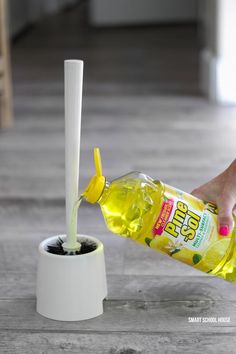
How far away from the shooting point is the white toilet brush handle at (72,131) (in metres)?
1.26

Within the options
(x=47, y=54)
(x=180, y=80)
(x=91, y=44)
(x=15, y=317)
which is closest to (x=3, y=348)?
(x=15, y=317)

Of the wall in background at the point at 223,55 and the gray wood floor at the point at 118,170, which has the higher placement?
the wall in background at the point at 223,55

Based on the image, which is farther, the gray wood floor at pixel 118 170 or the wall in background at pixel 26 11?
the wall in background at pixel 26 11

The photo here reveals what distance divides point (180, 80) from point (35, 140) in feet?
4.19

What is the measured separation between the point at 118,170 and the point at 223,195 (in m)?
0.99

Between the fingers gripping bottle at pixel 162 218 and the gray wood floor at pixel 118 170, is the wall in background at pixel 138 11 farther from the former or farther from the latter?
the fingers gripping bottle at pixel 162 218

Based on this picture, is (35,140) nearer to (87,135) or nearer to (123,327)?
(87,135)

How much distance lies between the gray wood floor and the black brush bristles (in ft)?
0.37

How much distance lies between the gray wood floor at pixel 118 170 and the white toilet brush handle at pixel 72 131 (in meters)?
0.17

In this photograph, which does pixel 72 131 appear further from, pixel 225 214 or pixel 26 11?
pixel 26 11

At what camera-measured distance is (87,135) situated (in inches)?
110

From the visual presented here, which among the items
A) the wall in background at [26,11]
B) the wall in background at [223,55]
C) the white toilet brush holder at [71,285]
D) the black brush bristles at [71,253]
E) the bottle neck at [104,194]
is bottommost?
the white toilet brush holder at [71,285]

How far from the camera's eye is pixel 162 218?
129 cm

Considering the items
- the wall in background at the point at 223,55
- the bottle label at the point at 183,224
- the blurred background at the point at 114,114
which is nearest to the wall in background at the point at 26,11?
the blurred background at the point at 114,114
